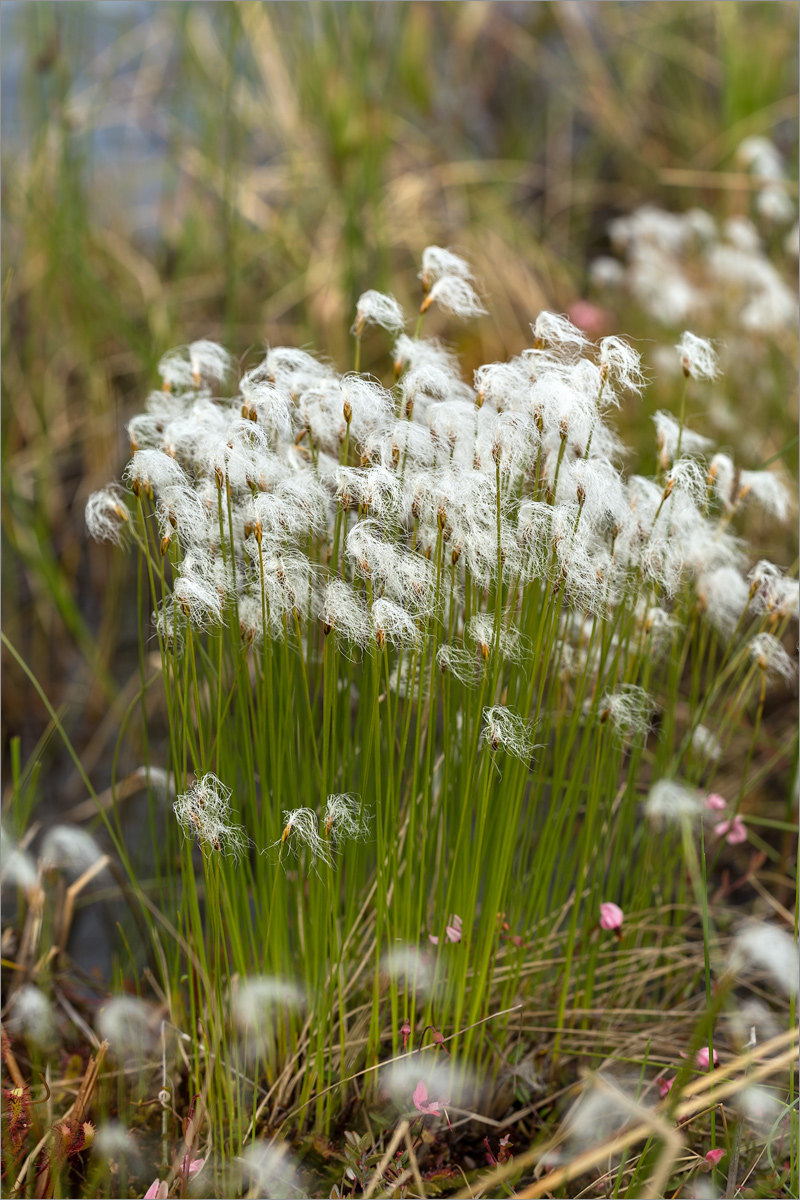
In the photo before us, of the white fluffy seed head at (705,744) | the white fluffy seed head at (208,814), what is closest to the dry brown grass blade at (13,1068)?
the white fluffy seed head at (208,814)

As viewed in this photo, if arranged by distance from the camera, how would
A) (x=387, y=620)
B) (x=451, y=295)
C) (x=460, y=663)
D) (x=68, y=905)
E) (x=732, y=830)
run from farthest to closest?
(x=68, y=905) → (x=732, y=830) → (x=451, y=295) → (x=460, y=663) → (x=387, y=620)

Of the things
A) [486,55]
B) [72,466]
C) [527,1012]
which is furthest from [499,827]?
[486,55]

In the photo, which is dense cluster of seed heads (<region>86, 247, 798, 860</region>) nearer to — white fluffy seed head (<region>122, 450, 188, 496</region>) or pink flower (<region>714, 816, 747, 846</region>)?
white fluffy seed head (<region>122, 450, 188, 496</region>)


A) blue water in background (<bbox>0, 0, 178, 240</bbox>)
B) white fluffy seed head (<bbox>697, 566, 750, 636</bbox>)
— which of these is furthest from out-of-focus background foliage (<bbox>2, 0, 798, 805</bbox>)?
white fluffy seed head (<bbox>697, 566, 750, 636</bbox>)

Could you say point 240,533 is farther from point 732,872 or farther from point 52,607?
point 52,607

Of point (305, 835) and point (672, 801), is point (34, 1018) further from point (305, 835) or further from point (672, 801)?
point (672, 801)

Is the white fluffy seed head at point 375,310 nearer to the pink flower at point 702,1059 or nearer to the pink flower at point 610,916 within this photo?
the pink flower at point 610,916

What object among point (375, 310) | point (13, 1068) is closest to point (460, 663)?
point (375, 310)
